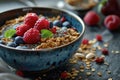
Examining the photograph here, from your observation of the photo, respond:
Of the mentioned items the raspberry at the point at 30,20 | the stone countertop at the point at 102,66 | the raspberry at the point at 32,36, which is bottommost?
the stone countertop at the point at 102,66

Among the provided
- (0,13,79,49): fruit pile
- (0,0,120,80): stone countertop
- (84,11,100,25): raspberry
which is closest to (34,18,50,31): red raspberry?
(0,13,79,49): fruit pile

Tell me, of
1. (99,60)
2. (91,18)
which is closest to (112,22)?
(91,18)

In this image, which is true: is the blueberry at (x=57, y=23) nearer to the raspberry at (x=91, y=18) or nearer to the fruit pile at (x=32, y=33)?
the fruit pile at (x=32, y=33)

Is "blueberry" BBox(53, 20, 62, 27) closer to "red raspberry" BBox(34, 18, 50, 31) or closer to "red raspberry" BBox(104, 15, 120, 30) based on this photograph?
"red raspberry" BBox(34, 18, 50, 31)

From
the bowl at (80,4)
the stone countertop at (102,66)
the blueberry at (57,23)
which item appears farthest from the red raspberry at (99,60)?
the bowl at (80,4)

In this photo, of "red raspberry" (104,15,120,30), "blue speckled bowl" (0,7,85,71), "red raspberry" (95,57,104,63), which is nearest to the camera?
"blue speckled bowl" (0,7,85,71)

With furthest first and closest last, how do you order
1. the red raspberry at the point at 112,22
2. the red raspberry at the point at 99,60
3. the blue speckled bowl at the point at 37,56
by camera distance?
the red raspberry at the point at 112,22 → the red raspberry at the point at 99,60 → the blue speckled bowl at the point at 37,56

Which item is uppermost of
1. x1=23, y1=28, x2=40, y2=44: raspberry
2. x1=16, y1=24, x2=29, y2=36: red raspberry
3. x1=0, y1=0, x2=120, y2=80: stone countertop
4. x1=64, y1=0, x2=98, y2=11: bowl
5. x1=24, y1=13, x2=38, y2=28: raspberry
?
x1=64, y1=0, x2=98, y2=11: bowl

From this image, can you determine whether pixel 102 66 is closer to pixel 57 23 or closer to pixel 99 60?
pixel 99 60
